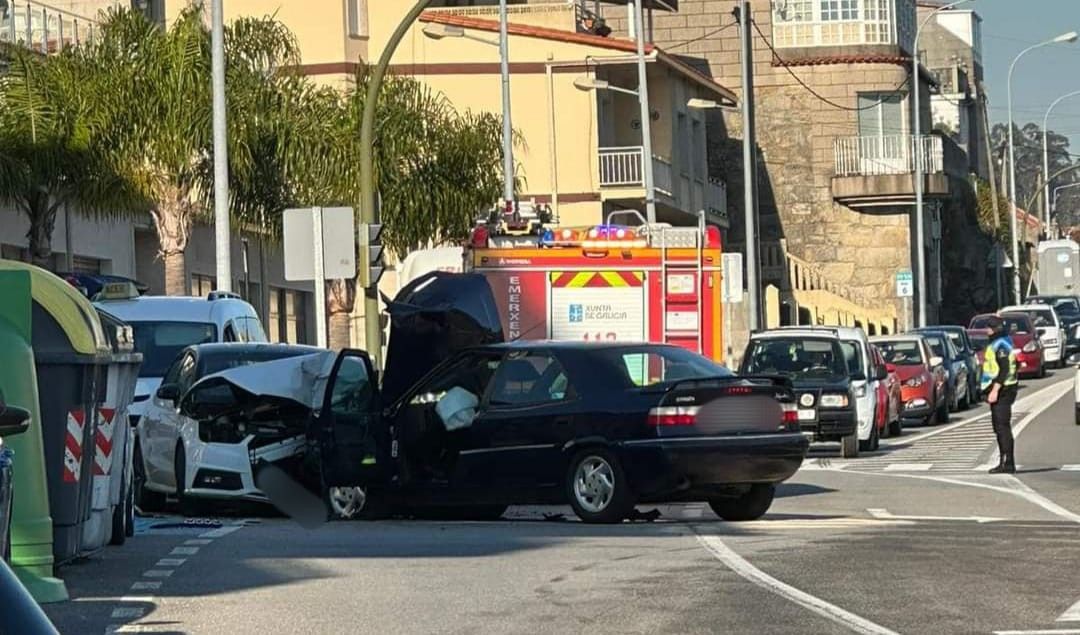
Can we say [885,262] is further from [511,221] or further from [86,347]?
[86,347]

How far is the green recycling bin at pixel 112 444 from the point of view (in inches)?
552

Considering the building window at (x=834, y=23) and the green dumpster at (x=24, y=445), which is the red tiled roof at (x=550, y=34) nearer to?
the building window at (x=834, y=23)

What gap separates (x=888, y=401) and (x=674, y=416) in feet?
52.3

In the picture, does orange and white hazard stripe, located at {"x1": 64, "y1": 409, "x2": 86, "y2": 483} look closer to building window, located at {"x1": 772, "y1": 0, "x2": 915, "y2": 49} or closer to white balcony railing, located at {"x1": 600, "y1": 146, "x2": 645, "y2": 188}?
white balcony railing, located at {"x1": 600, "y1": 146, "x2": 645, "y2": 188}

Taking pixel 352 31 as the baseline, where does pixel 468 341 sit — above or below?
below

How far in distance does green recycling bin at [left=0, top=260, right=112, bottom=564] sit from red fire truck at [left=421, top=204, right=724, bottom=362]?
42.8 ft

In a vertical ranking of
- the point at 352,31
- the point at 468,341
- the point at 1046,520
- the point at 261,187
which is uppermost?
the point at 352,31

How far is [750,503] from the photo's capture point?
18.5m

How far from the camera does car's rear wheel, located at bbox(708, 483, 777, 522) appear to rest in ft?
60.4

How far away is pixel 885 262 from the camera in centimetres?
6825

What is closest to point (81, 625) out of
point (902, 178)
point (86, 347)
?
point (86, 347)

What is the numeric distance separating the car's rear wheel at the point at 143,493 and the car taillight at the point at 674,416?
5.57 m

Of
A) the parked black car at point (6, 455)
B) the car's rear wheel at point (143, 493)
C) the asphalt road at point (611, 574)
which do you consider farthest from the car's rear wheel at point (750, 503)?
the parked black car at point (6, 455)

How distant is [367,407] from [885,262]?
166 feet
